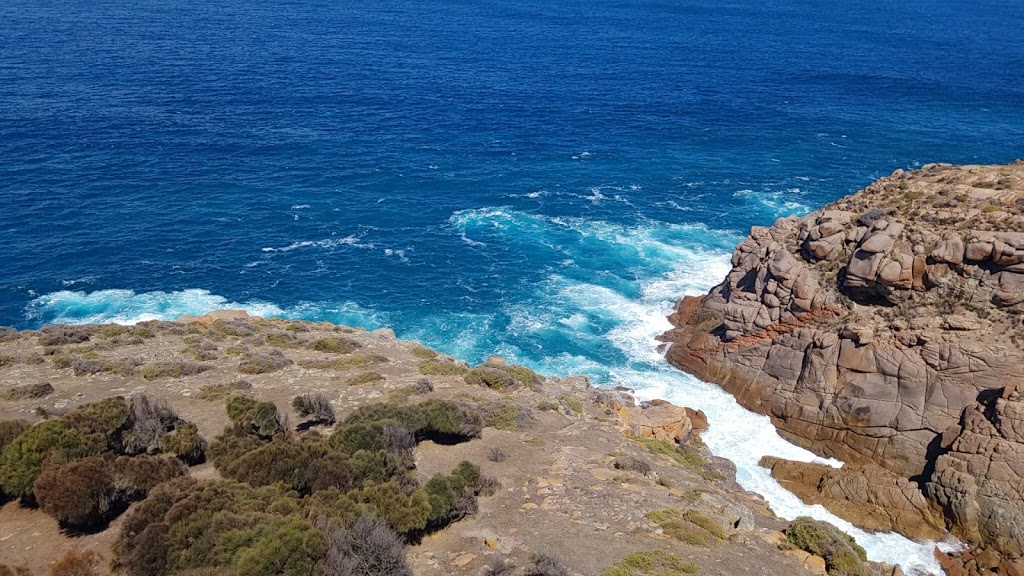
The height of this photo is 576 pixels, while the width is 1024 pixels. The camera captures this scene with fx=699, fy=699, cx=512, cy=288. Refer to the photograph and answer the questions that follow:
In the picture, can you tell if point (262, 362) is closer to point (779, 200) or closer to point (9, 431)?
point (9, 431)

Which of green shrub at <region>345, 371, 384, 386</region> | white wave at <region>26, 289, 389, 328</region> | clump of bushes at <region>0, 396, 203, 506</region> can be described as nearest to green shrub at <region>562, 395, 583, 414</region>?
green shrub at <region>345, 371, 384, 386</region>

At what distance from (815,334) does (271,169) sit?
229ft

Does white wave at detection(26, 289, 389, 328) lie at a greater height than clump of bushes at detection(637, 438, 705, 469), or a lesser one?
lesser

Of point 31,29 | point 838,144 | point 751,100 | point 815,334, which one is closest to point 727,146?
point 838,144

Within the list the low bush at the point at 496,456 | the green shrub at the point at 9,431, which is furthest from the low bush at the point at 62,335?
the low bush at the point at 496,456

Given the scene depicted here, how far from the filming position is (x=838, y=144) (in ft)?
350

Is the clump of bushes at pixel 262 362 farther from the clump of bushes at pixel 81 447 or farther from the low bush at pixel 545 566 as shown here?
the low bush at pixel 545 566

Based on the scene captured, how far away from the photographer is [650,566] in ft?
76.6

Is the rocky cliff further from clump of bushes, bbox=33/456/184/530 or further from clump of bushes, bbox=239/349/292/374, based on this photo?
clump of bushes, bbox=33/456/184/530

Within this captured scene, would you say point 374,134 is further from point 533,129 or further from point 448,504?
point 448,504

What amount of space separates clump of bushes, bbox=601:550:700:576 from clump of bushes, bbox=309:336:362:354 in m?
26.8

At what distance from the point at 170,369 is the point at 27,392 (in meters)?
6.56

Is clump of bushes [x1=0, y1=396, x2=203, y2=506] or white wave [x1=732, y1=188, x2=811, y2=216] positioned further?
white wave [x1=732, y1=188, x2=811, y2=216]

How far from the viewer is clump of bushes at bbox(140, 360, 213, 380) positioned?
3831 cm
